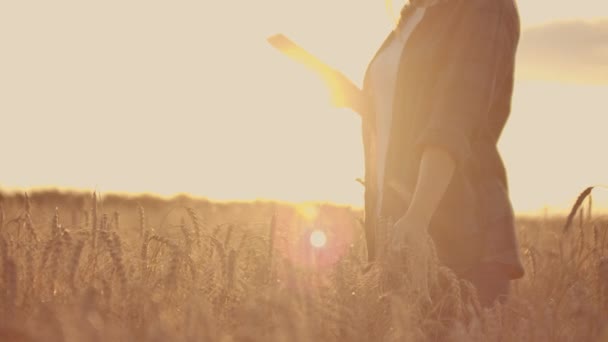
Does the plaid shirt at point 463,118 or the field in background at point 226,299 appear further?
the plaid shirt at point 463,118

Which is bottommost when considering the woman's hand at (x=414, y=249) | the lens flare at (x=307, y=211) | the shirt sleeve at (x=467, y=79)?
the woman's hand at (x=414, y=249)

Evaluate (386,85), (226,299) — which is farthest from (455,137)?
(226,299)

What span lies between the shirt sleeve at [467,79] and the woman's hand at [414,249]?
0.88 feet

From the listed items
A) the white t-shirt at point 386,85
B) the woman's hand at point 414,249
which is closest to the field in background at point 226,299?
the woman's hand at point 414,249

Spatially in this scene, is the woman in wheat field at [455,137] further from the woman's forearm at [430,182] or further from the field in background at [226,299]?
the field in background at [226,299]

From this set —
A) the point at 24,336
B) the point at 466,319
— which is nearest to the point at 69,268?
the point at 24,336

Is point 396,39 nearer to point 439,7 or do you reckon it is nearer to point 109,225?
point 439,7

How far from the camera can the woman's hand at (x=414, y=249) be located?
9.34 feet

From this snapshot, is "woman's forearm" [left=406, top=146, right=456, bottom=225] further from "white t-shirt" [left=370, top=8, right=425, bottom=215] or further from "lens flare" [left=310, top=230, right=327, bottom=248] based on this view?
"lens flare" [left=310, top=230, right=327, bottom=248]

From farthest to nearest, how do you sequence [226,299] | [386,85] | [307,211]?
1. [307,211]
2. [386,85]
3. [226,299]

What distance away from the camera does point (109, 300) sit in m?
2.64

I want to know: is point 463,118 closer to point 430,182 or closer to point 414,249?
point 430,182

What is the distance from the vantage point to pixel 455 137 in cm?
318

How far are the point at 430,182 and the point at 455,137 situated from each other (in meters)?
0.17
